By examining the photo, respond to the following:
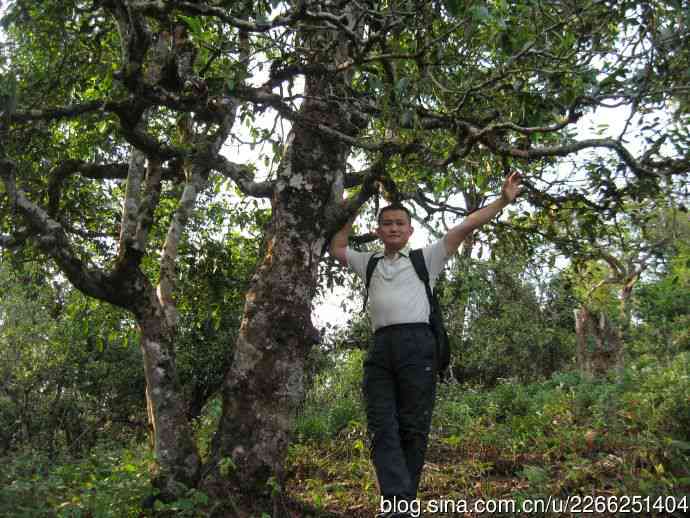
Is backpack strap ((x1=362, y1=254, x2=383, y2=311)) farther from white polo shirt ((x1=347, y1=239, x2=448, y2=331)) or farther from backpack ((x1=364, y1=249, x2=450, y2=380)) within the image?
backpack ((x1=364, y1=249, x2=450, y2=380))

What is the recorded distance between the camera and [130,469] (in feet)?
16.1

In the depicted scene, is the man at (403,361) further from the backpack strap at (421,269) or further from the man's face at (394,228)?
the man's face at (394,228)

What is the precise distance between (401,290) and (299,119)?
2069 millimetres

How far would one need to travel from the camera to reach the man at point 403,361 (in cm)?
426

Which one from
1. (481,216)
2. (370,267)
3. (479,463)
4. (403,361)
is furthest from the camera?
(479,463)

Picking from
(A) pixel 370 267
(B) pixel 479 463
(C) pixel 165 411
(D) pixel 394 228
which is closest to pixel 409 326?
(A) pixel 370 267

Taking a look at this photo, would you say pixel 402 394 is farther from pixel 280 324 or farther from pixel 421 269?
pixel 280 324

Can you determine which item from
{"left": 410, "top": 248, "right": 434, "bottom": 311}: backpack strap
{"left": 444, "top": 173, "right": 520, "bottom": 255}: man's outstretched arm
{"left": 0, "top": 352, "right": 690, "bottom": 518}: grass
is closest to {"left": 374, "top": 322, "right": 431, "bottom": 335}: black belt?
{"left": 410, "top": 248, "right": 434, "bottom": 311}: backpack strap

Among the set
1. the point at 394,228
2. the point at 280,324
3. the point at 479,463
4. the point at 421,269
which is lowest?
the point at 479,463

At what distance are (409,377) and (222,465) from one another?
1578mm

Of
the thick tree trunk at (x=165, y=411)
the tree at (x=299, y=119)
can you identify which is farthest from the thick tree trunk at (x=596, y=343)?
the thick tree trunk at (x=165, y=411)

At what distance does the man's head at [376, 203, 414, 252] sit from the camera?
187 inches

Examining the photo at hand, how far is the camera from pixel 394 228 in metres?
4.76

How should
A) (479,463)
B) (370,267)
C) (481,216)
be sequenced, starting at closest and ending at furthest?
1. (481,216)
2. (370,267)
3. (479,463)
